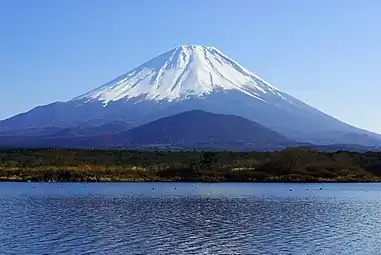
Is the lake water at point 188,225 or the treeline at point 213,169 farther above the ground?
the treeline at point 213,169

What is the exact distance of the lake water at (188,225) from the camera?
77.7 feet

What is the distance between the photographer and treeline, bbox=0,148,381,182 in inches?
3056

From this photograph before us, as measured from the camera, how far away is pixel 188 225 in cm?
3080

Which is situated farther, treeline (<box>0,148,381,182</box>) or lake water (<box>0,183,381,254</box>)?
treeline (<box>0,148,381,182</box>)

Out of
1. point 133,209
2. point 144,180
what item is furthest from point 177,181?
point 133,209

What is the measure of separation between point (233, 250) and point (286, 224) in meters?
8.65

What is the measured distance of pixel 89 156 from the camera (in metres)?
98.8

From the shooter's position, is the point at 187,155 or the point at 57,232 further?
the point at 187,155

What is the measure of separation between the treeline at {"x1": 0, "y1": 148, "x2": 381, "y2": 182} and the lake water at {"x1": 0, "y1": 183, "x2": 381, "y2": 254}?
28636 mm

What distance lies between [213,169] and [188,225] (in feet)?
165

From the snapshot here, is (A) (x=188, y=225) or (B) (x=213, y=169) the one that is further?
(B) (x=213, y=169)

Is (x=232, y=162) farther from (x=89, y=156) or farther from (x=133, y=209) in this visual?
(x=133, y=209)

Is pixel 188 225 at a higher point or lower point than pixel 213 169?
lower

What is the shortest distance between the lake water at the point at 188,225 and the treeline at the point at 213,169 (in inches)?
1127
